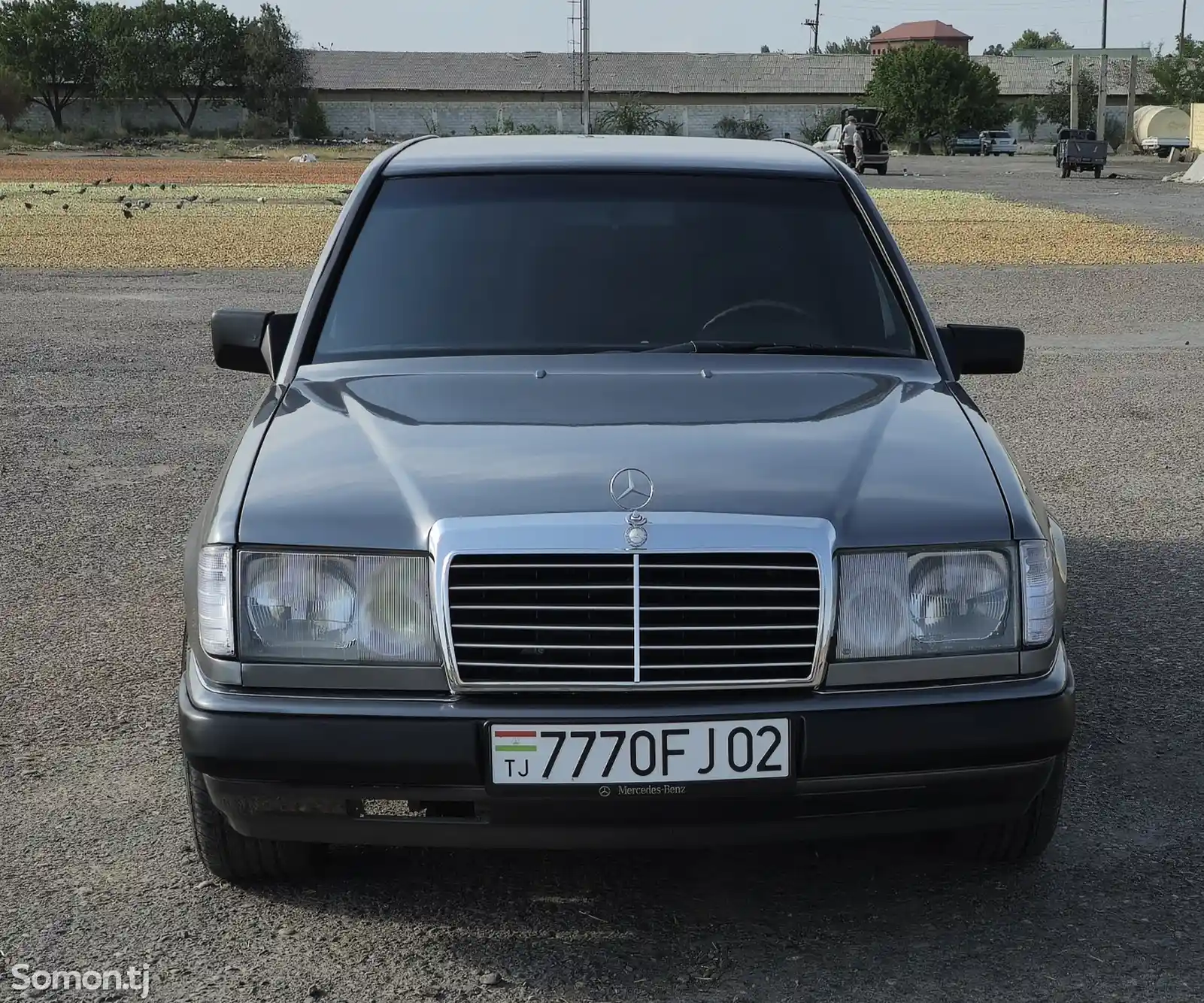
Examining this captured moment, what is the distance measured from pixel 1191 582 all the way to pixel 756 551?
3362 millimetres

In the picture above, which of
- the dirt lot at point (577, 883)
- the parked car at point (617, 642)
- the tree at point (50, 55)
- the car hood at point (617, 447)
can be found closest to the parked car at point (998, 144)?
the tree at point (50, 55)

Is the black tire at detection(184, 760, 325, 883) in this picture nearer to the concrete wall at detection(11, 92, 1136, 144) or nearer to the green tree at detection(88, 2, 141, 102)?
the concrete wall at detection(11, 92, 1136, 144)

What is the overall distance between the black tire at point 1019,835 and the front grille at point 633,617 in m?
0.75

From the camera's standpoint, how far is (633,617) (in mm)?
2736

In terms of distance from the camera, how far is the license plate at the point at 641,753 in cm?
270

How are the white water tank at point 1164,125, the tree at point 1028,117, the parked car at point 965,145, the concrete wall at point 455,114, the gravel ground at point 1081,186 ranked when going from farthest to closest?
the tree at point 1028,117 → the concrete wall at point 455,114 → the parked car at point 965,145 → the white water tank at point 1164,125 → the gravel ground at point 1081,186

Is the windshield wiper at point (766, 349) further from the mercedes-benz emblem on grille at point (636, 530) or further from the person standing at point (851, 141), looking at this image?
the person standing at point (851, 141)

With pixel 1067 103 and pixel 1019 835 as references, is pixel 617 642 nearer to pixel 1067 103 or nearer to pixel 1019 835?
pixel 1019 835

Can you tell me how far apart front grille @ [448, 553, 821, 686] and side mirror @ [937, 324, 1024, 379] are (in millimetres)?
1542

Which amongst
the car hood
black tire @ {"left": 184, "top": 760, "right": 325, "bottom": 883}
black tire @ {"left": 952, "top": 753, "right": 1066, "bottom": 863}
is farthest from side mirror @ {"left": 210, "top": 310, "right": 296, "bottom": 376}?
black tire @ {"left": 952, "top": 753, "right": 1066, "bottom": 863}

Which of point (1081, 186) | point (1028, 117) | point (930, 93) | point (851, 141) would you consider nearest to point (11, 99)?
point (930, 93)

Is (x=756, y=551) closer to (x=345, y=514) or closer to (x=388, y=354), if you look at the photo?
(x=345, y=514)

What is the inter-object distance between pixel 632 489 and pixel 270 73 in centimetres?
8703

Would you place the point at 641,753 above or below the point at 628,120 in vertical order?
below
